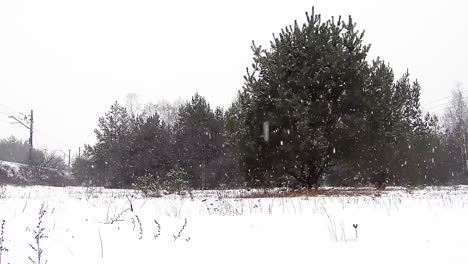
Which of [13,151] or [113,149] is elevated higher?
[13,151]

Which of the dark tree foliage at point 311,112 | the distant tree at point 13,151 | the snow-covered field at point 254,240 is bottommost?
the snow-covered field at point 254,240

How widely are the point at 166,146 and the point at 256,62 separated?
17.9 metres

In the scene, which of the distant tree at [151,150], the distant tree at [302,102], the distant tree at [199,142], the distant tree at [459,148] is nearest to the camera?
the distant tree at [302,102]

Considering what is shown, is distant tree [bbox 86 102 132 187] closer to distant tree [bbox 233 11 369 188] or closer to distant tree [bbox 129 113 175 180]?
distant tree [bbox 129 113 175 180]

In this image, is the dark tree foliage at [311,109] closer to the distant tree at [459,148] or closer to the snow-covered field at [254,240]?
the snow-covered field at [254,240]

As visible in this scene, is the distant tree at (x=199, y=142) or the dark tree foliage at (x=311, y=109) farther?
the distant tree at (x=199, y=142)

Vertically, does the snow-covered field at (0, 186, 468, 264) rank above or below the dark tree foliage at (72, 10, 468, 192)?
below

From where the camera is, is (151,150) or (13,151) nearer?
(151,150)

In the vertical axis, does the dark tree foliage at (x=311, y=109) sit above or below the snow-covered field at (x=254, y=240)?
above

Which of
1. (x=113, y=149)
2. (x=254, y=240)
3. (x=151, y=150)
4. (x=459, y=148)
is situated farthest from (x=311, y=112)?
(x=459, y=148)

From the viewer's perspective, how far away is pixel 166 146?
107 feet

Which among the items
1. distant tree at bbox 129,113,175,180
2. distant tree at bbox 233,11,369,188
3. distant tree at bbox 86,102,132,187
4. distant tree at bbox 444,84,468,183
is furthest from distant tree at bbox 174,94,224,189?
distant tree at bbox 444,84,468,183

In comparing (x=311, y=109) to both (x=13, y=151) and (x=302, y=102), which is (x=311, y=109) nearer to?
(x=302, y=102)

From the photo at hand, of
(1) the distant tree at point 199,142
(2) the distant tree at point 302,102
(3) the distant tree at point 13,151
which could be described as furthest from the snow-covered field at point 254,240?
(3) the distant tree at point 13,151
